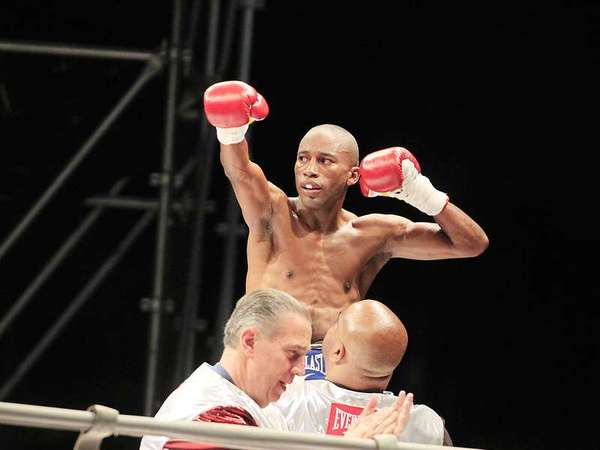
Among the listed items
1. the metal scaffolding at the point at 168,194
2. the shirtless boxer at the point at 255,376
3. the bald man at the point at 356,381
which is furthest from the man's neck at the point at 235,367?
the metal scaffolding at the point at 168,194

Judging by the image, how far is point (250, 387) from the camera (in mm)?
1810

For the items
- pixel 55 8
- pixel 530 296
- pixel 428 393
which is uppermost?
pixel 55 8

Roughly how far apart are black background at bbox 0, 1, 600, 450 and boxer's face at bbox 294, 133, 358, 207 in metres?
1.42

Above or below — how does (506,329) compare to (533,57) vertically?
below

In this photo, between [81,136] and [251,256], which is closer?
[251,256]

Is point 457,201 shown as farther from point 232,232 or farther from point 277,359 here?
point 277,359

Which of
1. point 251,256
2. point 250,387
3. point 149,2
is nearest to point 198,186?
point 149,2

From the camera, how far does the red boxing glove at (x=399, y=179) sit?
9.05 feet

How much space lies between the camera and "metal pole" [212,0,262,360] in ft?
12.5

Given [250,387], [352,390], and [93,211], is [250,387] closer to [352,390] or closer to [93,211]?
[352,390]

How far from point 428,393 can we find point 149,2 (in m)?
1.71

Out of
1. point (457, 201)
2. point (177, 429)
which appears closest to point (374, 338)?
point (177, 429)

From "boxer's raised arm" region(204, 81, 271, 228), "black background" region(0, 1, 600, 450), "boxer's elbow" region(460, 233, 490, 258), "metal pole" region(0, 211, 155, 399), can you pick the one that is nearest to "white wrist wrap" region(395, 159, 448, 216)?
"boxer's elbow" region(460, 233, 490, 258)

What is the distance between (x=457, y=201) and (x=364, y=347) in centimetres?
254
